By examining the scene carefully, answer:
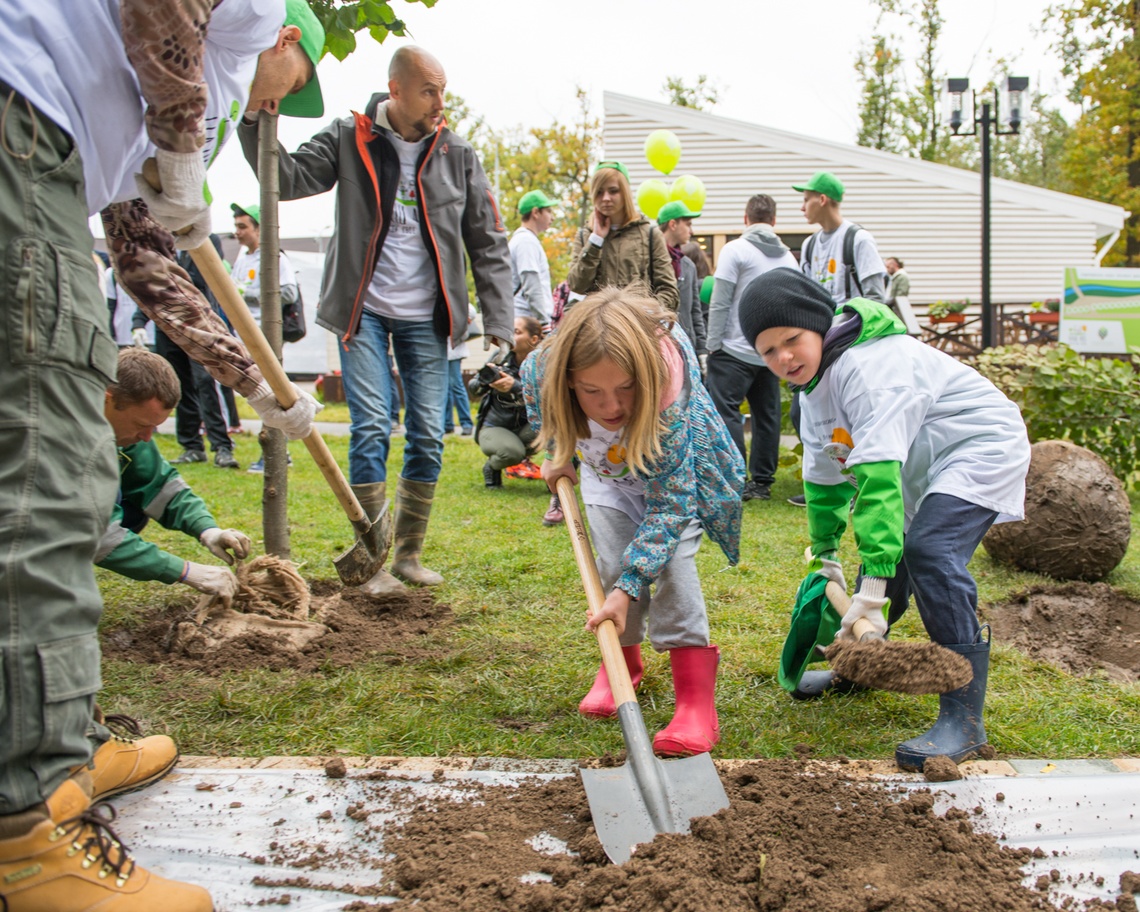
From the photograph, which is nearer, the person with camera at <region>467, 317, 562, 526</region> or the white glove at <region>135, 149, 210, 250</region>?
the white glove at <region>135, 149, 210, 250</region>

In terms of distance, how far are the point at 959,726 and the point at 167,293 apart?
8.06 feet

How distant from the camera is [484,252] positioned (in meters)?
4.14

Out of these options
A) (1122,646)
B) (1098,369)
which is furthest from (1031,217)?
(1122,646)

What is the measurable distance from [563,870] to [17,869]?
96cm

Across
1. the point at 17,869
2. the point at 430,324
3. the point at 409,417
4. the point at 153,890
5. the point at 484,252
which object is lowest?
the point at 153,890

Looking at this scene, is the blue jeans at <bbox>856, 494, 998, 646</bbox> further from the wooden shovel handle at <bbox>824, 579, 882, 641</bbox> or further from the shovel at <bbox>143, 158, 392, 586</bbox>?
the shovel at <bbox>143, 158, 392, 586</bbox>

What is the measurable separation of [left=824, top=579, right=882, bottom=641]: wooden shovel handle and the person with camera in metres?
3.94

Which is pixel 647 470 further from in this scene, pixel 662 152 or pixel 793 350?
pixel 662 152

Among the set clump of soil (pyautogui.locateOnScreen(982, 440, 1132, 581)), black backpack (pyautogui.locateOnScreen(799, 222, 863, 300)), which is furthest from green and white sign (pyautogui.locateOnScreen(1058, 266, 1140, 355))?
clump of soil (pyautogui.locateOnScreen(982, 440, 1132, 581))

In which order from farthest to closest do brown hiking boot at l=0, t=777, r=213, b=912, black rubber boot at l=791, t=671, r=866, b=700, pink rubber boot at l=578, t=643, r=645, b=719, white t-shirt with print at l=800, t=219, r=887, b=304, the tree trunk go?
white t-shirt with print at l=800, t=219, r=887, b=304 → the tree trunk → black rubber boot at l=791, t=671, r=866, b=700 → pink rubber boot at l=578, t=643, r=645, b=719 → brown hiking boot at l=0, t=777, r=213, b=912

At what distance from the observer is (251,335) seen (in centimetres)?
255

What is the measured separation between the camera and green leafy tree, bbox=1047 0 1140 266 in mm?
19031

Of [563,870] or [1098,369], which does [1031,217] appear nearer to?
[1098,369]

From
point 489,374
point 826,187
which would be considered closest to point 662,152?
point 826,187
